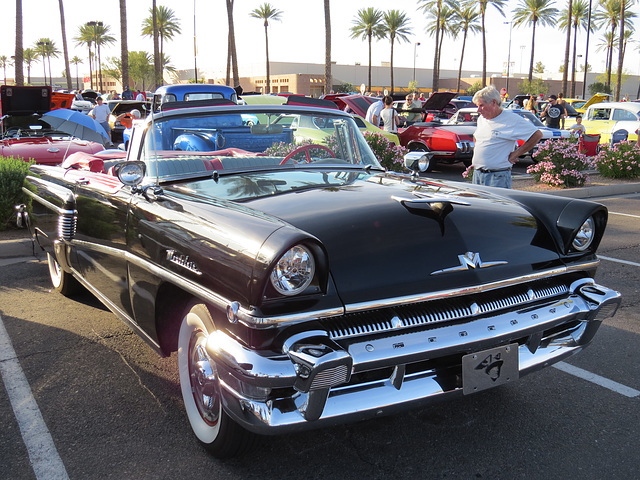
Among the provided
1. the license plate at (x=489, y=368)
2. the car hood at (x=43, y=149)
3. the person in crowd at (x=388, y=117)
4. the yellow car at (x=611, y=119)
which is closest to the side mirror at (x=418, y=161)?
the license plate at (x=489, y=368)

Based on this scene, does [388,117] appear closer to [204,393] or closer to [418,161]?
[418,161]

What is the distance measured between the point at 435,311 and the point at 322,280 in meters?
0.52

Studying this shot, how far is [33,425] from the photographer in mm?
3010

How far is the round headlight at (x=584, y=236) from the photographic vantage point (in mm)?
3010

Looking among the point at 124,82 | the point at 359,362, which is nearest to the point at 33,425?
the point at 359,362

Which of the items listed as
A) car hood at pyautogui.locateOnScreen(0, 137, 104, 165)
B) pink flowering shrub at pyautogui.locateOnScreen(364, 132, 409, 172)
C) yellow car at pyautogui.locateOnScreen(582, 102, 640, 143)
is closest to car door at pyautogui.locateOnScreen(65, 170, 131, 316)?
car hood at pyautogui.locateOnScreen(0, 137, 104, 165)

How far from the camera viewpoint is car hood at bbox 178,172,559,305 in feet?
7.88

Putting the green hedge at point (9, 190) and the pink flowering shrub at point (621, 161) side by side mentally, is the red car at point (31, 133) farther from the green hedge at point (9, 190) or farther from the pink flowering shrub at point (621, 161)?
the pink flowering shrub at point (621, 161)

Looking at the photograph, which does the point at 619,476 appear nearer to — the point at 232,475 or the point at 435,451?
the point at 435,451

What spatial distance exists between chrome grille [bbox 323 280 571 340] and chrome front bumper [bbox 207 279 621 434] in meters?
0.03

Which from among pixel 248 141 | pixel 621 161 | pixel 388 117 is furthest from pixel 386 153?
pixel 248 141

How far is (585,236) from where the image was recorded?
119 inches

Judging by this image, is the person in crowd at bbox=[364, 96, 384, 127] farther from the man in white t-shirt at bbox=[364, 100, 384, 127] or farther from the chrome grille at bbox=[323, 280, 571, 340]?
the chrome grille at bbox=[323, 280, 571, 340]

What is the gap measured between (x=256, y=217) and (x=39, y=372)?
6.62 ft
